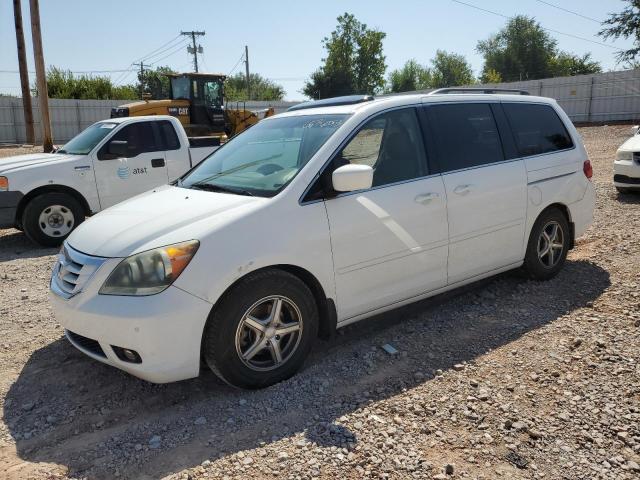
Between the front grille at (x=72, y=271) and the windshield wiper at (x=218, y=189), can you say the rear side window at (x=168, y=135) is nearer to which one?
the windshield wiper at (x=218, y=189)

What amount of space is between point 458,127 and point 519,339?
181 centimetres

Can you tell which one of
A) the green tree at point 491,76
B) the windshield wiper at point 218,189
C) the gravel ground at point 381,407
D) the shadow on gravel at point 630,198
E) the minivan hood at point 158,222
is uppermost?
the green tree at point 491,76

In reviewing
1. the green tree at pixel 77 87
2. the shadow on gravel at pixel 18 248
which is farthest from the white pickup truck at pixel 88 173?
the green tree at pixel 77 87

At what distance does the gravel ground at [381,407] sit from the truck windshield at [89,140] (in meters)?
4.14

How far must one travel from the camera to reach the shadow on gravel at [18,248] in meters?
7.47

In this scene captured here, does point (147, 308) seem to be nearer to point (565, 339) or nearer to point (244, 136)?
point (244, 136)

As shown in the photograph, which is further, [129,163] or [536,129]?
[129,163]

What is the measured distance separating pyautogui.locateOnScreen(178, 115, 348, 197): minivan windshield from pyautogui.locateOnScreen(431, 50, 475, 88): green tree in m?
81.2

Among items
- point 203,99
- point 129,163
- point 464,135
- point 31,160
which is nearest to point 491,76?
point 203,99

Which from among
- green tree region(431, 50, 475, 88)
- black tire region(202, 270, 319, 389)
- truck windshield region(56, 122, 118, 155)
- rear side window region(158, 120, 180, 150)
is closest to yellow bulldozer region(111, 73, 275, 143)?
rear side window region(158, 120, 180, 150)

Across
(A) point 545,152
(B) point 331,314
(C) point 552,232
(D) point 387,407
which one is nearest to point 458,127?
(A) point 545,152

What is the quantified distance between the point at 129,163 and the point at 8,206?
5.93 feet

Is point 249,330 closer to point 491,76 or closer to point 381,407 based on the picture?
point 381,407

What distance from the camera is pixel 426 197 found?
163 inches
